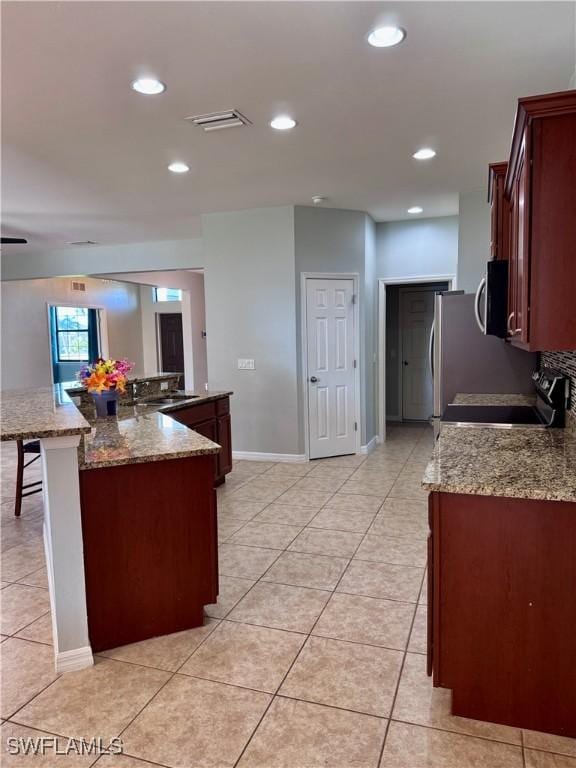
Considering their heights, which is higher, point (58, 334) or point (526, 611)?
point (58, 334)

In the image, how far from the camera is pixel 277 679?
2.01 m

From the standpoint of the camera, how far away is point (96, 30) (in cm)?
212

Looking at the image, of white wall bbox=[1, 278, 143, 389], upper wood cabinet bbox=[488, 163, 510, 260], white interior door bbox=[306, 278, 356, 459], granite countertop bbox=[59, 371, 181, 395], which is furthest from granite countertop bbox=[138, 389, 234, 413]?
white wall bbox=[1, 278, 143, 389]

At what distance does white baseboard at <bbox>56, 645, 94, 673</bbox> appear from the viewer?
6.86 feet

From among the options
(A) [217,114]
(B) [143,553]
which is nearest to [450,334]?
(A) [217,114]

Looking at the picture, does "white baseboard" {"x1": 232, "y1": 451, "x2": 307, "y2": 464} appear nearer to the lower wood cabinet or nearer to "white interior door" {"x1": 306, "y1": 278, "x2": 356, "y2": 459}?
"white interior door" {"x1": 306, "y1": 278, "x2": 356, "y2": 459}

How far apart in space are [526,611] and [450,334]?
8.09 ft

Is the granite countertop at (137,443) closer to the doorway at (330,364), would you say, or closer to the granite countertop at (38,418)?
the granite countertop at (38,418)

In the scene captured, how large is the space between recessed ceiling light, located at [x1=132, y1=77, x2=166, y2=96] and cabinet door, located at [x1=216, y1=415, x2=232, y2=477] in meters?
2.67

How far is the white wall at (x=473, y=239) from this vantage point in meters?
4.77

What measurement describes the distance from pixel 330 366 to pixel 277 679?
3.85 m

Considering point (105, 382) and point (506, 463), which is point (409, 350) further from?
point (506, 463)

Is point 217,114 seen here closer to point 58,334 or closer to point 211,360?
point 211,360

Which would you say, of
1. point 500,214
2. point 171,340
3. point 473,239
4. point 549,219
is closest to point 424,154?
point 500,214
